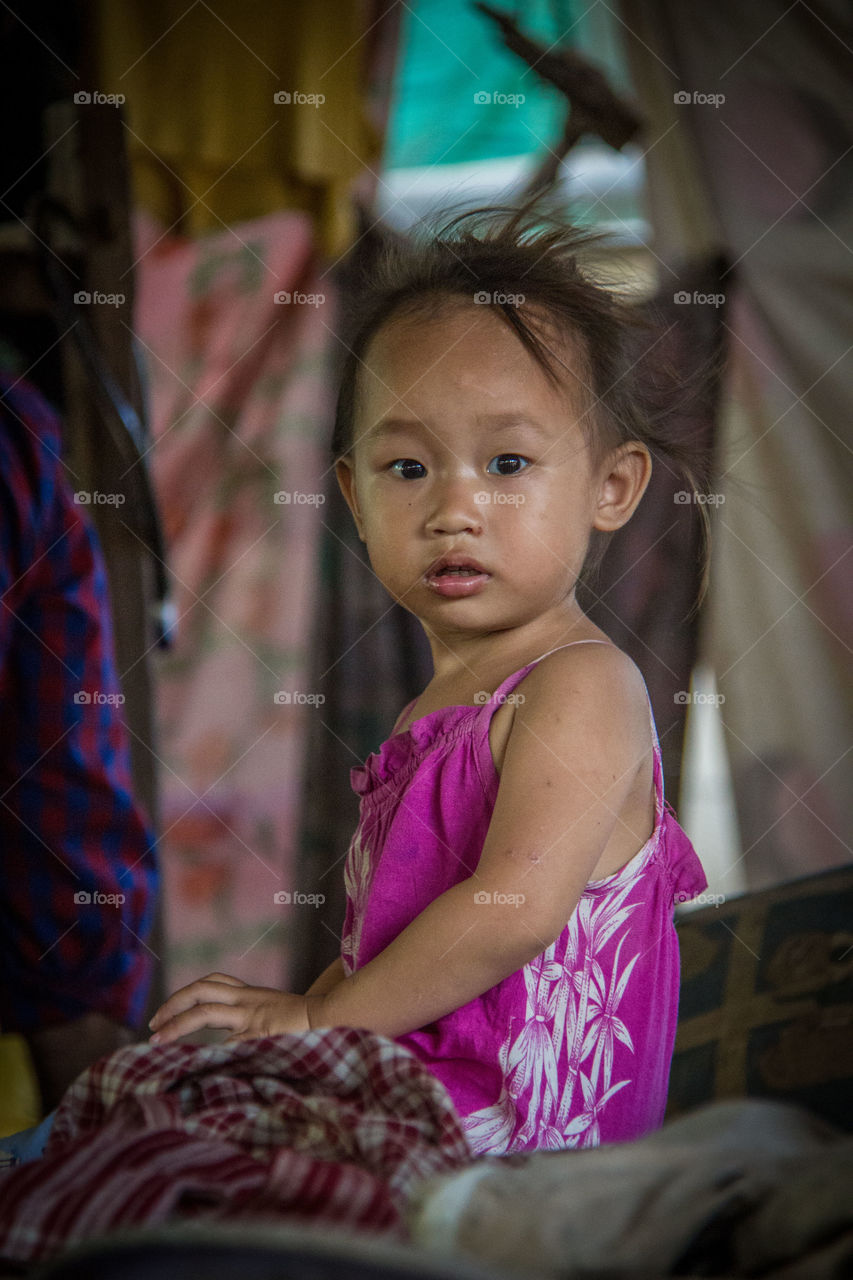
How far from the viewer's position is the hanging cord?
1.55 m

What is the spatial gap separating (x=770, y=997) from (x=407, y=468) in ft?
2.58

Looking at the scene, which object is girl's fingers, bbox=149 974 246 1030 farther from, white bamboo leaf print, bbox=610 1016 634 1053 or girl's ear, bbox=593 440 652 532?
girl's ear, bbox=593 440 652 532

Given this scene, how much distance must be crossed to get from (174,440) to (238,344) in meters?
0.17

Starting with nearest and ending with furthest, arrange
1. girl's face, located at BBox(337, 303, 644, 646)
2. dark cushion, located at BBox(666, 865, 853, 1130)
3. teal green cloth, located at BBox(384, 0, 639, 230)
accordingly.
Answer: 1. girl's face, located at BBox(337, 303, 644, 646)
2. dark cushion, located at BBox(666, 865, 853, 1130)
3. teal green cloth, located at BBox(384, 0, 639, 230)

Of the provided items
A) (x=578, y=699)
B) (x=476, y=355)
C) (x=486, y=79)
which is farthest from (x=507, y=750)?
(x=486, y=79)

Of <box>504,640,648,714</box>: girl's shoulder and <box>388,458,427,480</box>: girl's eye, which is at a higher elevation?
<box>388,458,427,480</box>: girl's eye

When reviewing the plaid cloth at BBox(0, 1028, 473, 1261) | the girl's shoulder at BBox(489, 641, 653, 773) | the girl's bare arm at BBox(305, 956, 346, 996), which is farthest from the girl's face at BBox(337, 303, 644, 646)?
the plaid cloth at BBox(0, 1028, 473, 1261)

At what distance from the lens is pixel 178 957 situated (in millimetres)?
1570

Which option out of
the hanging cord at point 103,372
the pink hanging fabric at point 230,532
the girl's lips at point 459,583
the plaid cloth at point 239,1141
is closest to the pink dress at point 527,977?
the girl's lips at point 459,583

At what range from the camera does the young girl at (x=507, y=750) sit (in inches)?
38.2

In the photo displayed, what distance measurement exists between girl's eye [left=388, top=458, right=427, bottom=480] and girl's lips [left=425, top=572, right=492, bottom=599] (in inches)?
4.6

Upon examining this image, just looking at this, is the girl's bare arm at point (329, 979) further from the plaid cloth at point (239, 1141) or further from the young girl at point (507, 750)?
the plaid cloth at point (239, 1141)

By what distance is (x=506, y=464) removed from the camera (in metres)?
1.16

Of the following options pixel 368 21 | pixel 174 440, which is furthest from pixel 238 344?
pixel 368 21
